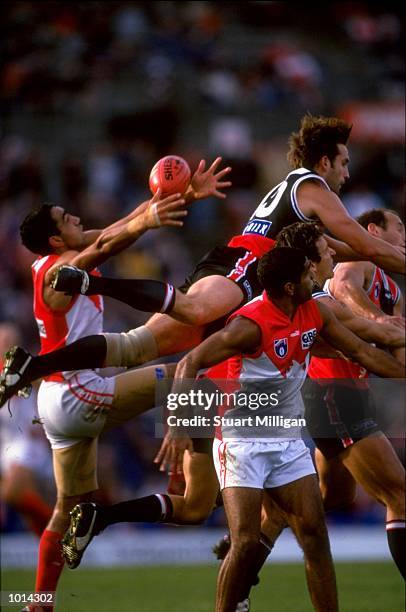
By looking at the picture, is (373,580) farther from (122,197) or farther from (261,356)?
(122,197)

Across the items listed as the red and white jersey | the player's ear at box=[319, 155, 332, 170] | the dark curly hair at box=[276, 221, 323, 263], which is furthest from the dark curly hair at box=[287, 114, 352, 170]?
the red and white jersey

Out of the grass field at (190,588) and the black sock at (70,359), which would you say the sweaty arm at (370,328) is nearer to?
the black sock at (70,359)

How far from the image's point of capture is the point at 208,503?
290 inches

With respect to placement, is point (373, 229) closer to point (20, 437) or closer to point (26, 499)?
point (26, 499)

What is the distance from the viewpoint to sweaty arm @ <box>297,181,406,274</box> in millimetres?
6906

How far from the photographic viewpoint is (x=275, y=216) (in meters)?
7.16

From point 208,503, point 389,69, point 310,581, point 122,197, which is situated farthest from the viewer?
point 389,69

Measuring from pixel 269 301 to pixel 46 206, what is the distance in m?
2.04

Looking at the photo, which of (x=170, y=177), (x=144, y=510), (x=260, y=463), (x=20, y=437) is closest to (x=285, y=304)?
(x=260, y=463)

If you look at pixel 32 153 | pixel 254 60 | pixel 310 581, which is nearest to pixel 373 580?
pixel 310 581

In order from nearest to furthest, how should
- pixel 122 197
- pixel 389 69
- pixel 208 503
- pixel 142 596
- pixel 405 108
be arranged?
pixel 208 503
pixel 142 596
pixel 122 197
pixel 405 108
pixel 389 69

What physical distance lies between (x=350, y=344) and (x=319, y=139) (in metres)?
1.56

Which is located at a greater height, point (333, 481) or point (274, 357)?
point (274, 357)

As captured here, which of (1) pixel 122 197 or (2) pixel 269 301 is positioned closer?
(2) pixel 269 301
